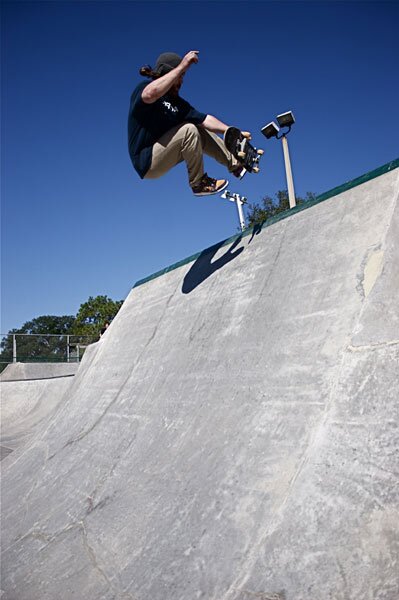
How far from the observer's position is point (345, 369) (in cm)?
204

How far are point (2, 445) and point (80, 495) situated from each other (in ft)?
17.7

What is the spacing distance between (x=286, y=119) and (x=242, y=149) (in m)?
8.21

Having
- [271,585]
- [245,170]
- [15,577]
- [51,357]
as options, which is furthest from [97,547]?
[51,357]

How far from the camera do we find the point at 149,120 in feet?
13.1

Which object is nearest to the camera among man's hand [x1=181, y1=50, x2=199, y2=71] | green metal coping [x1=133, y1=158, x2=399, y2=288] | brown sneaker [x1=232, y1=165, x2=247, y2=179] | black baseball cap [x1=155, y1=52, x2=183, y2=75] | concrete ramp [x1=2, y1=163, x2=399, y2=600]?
concrete ramp [x1=2, y1=163, x2=399, y2=600]

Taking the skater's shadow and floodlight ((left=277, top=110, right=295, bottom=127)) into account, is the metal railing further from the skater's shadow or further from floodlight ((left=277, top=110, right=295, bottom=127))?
the skater's shadow

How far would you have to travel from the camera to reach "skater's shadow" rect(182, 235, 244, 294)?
14.1ft

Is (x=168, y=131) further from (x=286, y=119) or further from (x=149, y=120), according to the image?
(x=286, y=119)

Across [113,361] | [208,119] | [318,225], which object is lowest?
[113,361]

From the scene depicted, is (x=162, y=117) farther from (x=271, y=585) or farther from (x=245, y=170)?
(x=271, y=585)

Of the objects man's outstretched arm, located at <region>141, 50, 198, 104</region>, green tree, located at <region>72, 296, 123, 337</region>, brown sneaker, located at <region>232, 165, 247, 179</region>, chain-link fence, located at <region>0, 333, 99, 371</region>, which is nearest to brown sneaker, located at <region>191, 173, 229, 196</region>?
brown sneaker, located at <region>232, 165, 247, 179</region>

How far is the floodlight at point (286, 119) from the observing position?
1129 centimetres

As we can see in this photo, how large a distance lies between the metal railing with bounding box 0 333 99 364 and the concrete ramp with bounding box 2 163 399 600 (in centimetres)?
1626

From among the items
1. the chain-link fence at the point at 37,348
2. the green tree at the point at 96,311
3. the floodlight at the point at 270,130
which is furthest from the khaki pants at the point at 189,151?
the green tree at the point at 96,311
